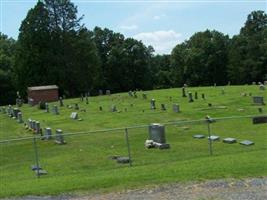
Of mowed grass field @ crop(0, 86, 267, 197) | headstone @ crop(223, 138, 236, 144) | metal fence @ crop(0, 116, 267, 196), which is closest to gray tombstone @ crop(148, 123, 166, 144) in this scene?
metal fence @ crop(0, 116, 267, 196)

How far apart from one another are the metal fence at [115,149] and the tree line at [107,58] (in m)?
55.5

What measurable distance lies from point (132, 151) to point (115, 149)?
3.81ft

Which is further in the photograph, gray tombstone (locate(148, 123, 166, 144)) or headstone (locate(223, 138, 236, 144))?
gray tombstone (locate(148, 123, 166, 144))

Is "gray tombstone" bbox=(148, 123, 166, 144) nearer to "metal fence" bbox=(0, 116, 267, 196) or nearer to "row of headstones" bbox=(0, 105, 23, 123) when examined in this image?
"metal fence" bbox=(0, 116, 267, 196)

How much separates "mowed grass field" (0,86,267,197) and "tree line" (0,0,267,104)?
31.9 meters

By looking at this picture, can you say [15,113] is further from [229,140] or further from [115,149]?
[229,140]

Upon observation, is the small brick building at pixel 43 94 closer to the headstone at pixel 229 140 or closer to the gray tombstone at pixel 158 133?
the gray tombstone at pixel 158 133

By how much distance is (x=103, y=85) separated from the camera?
102 meters

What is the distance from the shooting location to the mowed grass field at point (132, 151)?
13.9m

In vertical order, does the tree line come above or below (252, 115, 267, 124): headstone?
above

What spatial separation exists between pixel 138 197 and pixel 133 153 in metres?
11.3

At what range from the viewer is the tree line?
84.2 metres

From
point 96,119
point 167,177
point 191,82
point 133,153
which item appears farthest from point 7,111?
point 191,82

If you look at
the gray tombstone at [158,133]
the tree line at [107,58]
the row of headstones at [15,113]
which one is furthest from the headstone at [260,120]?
the tree line at [107,58]
